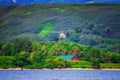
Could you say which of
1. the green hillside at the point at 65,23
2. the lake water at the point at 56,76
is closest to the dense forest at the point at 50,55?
the green hillside at the point at 65,23

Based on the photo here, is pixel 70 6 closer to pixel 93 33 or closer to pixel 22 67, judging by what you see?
pixel 93 33

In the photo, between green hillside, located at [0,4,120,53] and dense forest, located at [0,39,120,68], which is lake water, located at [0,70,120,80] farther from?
green hillside, located at [0,4,120,53]

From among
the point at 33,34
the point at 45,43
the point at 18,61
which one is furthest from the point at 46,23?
the point at 18,61

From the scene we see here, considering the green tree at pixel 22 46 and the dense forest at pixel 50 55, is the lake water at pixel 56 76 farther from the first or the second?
the green tree at pixel 22 46

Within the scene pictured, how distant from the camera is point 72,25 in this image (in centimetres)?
11244

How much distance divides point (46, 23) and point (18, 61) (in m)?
31.9

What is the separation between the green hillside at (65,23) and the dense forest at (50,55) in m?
6.16

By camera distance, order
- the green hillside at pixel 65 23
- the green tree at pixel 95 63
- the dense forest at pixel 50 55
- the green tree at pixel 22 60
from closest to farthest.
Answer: the green tree at pixel 22 60 → the dense forest at pixel 50 55 → the green tree at pixel 95 63 → the green hillside at pixel 65 23

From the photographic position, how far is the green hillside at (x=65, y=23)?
346 feet

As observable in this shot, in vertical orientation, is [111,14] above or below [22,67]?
above

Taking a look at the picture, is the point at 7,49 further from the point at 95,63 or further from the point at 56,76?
the point at 56,76

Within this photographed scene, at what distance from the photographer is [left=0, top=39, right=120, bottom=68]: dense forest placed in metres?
83.4

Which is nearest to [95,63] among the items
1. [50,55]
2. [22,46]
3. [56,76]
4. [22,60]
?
[50,55]

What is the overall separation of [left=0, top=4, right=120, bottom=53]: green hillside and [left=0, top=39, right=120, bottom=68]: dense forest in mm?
6155
